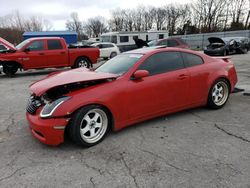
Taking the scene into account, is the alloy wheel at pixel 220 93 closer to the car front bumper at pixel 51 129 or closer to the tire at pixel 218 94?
the tire at pixel 218 94

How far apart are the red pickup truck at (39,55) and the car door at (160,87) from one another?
8419mm

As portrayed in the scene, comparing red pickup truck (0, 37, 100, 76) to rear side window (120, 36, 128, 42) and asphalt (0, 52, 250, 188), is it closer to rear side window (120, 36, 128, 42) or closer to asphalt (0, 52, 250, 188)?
asphalt (0, 52, 250, 188)

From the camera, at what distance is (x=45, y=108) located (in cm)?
331

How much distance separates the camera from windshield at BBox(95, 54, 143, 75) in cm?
401

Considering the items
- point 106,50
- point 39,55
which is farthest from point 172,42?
point 39,55

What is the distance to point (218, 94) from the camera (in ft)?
16.4

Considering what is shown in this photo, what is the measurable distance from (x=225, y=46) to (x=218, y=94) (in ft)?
47.0

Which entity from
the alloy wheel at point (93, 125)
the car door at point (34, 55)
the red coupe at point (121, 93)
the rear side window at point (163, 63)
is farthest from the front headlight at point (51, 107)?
the car door at point (34, 55)

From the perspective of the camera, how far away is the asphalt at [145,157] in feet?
8.64

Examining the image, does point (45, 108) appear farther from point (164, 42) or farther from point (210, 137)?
point (164, 42)

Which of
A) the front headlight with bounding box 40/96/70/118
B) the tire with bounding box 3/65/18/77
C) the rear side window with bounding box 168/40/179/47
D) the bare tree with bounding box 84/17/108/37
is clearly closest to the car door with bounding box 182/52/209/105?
the front headlight with bounding box 40/96/70/118

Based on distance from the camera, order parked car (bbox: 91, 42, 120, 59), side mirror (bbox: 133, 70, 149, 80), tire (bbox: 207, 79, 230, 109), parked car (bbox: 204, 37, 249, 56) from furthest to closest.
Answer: parked car (bbox: 91, 42, 120, 59), parked car (bbox: 204, 37, 249, 56), tire (bbox: 207, 79, 230, 109), side mirror (bbox: 133, 70, 149, 80)

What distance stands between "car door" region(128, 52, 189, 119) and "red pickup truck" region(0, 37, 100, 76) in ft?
27.6

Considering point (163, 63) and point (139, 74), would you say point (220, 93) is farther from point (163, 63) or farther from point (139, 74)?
point (139, 74)
